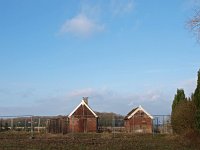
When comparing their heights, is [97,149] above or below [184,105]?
below

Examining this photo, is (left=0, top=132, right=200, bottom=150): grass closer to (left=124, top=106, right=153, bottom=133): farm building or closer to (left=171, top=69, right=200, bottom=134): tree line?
(left=171, top=69, right=200, bottom=134): tree line

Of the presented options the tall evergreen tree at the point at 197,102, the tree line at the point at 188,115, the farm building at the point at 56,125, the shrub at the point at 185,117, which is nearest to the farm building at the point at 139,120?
the farm building at the point at 56,125

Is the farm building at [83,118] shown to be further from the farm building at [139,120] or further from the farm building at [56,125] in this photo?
the farm building at [139,120]

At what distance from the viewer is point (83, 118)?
64625 millimetres

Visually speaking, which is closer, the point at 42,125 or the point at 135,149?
the point at 135,149

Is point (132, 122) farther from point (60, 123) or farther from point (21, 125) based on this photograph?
point (21, 125)

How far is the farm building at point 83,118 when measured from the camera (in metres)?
63.8

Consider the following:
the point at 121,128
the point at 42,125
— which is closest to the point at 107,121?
the point at 121,128

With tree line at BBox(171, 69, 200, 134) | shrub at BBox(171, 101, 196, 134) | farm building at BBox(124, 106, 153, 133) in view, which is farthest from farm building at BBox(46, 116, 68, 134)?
shrub at BBox(171, 101, 196, 134)

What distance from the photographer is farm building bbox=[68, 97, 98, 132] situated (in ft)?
209

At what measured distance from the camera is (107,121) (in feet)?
255

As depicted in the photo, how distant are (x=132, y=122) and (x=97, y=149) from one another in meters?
41.4

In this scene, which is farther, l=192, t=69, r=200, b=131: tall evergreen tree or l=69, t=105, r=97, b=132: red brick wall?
l=69, t=105, r=97, b=132: red brick wall

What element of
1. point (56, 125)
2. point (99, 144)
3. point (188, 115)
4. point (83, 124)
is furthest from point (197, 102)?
point (83, 124)
